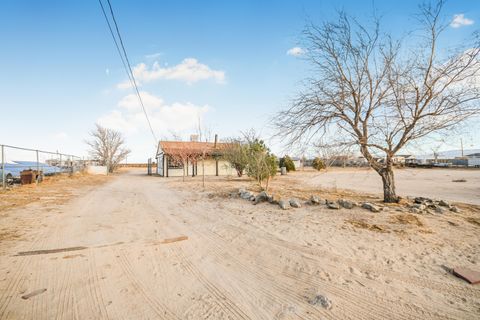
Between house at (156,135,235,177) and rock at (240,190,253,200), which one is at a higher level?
house at (156,135,235,177)

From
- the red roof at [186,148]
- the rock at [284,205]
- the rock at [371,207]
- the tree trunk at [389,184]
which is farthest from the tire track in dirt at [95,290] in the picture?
the red roof at [186,148]

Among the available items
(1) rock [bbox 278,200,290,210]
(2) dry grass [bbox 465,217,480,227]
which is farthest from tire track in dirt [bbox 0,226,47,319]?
(2) dry grass [bbox 465,217,480,227]

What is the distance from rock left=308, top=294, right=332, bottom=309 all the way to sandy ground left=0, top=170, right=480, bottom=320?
0.04 feet

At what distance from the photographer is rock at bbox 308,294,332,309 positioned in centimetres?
227

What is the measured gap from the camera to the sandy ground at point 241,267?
88.0 inches

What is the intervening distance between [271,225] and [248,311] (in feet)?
10.0

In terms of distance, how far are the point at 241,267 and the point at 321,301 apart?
122 centimetres

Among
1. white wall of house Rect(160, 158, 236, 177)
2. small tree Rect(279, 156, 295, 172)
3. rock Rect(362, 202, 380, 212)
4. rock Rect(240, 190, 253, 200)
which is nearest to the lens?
rock Rect(362, 202, 380, 212)

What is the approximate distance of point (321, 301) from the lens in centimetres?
232

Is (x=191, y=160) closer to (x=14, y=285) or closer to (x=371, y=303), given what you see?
(x=14, y=285)

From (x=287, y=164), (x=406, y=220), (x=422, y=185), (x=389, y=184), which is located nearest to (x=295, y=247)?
(x=406, y=220)

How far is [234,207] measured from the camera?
7.24 m

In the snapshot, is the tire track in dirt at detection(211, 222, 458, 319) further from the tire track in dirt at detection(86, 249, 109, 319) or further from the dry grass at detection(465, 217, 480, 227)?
the dry grass at detection(465, 217, 480, 227)

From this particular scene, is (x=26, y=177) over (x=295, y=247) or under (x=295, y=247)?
over
